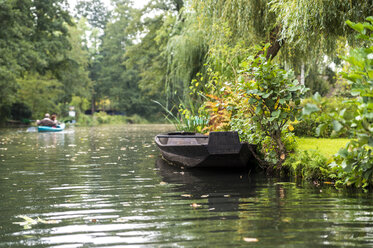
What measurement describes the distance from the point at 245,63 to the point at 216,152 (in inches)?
69.8

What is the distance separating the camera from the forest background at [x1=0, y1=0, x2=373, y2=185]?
7.01 meters

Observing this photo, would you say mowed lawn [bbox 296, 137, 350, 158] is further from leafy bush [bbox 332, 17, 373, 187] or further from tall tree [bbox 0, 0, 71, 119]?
tall tree [bbox 0, 0, 71, 119]

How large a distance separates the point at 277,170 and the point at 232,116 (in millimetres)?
2265

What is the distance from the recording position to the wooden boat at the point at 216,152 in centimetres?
805

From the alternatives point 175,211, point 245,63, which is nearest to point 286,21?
point 245,63

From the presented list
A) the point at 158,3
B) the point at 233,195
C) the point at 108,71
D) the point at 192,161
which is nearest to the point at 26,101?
the point at 158,3

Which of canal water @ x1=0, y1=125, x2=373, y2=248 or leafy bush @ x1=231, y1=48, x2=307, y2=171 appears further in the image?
leafy bush @ x1=231, y1=48, x2=307, y2=171

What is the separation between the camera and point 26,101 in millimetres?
40781

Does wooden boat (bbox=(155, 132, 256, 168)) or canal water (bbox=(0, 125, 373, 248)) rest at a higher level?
wooden boat (bbox=(155, 132, 256, 168))

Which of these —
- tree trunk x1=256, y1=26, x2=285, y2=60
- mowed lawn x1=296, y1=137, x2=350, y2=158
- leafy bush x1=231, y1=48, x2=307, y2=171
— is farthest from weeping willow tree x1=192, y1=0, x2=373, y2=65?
mowed lawn x1=296, y1=137, x2=350, y2=158

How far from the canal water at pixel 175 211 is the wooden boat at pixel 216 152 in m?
0.32

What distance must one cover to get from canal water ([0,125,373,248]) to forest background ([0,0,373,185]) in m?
0.65

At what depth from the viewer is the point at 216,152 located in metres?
8.13

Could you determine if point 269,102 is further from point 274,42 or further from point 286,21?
point 274,42
